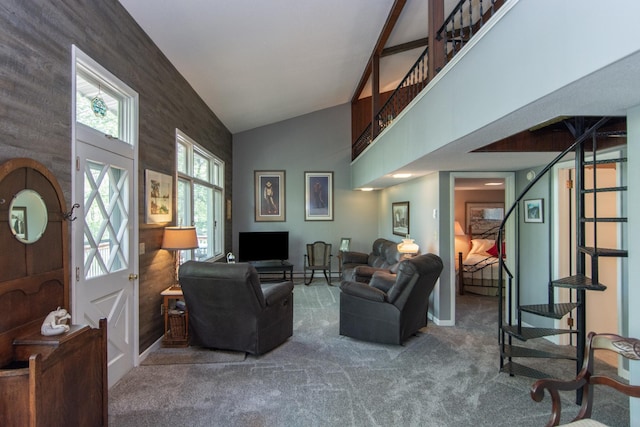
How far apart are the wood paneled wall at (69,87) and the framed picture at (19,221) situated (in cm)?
28

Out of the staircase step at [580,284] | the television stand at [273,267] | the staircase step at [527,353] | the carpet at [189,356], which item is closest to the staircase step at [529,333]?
the staircase step at [527,353]

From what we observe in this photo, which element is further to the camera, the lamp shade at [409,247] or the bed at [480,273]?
the bed at [480,273]

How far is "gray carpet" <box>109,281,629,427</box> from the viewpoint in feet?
7.99

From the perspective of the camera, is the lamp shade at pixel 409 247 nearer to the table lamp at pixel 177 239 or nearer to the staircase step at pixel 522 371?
the staircase step at pixel 522 371

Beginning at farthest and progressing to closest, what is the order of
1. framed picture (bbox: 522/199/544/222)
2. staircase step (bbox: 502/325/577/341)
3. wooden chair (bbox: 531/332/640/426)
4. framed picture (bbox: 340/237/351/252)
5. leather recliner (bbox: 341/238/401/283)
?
framed picture (bbox: 340/237/351/252) → leather recliner (bbox: 341/238/401/283) → framed picture (bbox: 522/199/544/222) → staircase step (bbox: 502/325/577/341) → wooden chair (bbox: 531/332/640/426)

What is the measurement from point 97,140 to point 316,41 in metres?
3.05

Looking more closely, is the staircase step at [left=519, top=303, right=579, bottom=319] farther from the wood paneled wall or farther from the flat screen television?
the flat screen television

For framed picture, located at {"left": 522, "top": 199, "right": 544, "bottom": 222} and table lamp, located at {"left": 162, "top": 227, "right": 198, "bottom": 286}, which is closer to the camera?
table lamp, located at {"left": 162, "top": 227, "right": 198, "bottom": 286}

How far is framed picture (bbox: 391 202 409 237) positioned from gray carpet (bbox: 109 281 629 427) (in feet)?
7.77

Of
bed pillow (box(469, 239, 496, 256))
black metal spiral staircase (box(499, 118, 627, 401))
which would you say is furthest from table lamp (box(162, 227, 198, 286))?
bed pillow (box(469, 239, 496, 256))

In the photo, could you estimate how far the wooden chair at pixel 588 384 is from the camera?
1.62 metres

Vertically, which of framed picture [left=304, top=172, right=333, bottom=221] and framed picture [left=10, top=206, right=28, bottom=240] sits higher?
framed picture [left=304, top=172, right=333, bottom=221]

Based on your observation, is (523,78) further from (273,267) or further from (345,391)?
(273,267)

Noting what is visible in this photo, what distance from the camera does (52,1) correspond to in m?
2.12
